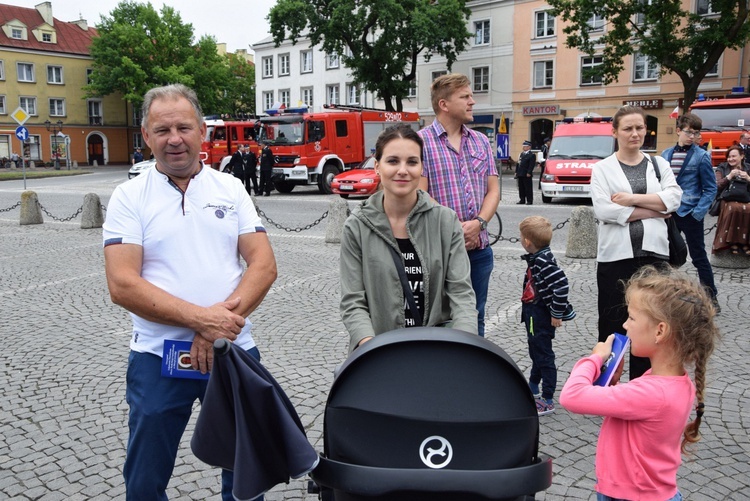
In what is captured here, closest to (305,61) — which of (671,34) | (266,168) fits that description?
(671,34)

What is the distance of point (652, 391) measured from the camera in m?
2.12

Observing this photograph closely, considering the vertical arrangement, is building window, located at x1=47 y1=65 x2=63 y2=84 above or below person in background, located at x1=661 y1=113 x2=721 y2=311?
above

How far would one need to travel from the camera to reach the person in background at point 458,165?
12.2 feet

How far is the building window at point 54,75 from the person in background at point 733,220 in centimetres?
6430

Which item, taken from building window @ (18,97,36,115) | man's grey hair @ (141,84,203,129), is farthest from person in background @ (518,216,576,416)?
building window @ (18,97,36,115)

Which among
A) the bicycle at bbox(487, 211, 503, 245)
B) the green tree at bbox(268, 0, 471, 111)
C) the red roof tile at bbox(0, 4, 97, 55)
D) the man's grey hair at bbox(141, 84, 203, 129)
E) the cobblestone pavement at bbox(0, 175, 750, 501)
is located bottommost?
the cobblestone pavement at bbox(0, 175, 750, 501)

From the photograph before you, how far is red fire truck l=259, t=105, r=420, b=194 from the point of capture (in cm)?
2420

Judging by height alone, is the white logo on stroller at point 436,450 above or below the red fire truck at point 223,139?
below

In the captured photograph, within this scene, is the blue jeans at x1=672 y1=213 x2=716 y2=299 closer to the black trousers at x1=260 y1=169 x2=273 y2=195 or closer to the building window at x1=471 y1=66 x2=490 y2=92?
the black trousers at x1=260 y1=169 x2=273 y2=195

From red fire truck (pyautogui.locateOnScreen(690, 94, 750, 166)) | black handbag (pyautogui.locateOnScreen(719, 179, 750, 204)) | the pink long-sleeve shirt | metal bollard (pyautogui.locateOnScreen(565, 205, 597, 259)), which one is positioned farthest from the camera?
red fire truck (pyautogui.locateOnScreen(690, 94, 750, 166))

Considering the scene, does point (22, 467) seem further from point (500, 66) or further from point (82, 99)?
point (82, 99)

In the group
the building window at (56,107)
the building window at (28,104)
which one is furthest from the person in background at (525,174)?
the building window at (56,107)

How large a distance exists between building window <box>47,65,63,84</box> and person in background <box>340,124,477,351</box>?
67488 mm

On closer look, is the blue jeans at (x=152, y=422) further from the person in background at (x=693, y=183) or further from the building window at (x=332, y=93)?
the building window at (x=332, y=93)
